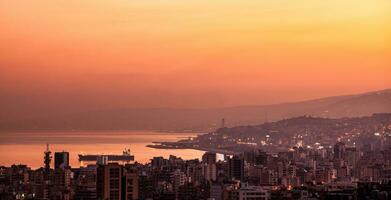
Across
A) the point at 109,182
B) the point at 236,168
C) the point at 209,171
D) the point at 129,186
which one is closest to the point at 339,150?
the point at 236,168

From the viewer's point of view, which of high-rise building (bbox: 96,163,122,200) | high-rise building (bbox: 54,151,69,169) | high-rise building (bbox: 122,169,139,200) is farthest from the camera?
high-rise building (bbox: 54,151,69,169)

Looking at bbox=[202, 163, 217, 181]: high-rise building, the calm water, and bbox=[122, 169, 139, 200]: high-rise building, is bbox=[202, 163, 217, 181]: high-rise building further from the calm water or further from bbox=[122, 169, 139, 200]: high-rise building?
the calm water

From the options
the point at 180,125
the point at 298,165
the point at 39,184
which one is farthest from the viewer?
the point at 180,125

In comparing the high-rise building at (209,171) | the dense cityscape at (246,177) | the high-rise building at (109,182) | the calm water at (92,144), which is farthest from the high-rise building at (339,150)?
the high-rise building at (109,182)

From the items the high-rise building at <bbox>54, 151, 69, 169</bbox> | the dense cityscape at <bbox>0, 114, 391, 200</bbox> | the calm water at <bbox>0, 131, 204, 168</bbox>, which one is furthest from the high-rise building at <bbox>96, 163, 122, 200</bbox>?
the calm water at <bbox>0, 131, 204, 168</bbox>

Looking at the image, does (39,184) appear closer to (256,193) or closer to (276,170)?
(256,193)

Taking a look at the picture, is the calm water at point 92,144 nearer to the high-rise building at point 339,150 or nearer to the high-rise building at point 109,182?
the high-rise building at point 339,150

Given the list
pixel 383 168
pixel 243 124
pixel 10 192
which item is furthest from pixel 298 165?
pixel 243 124
